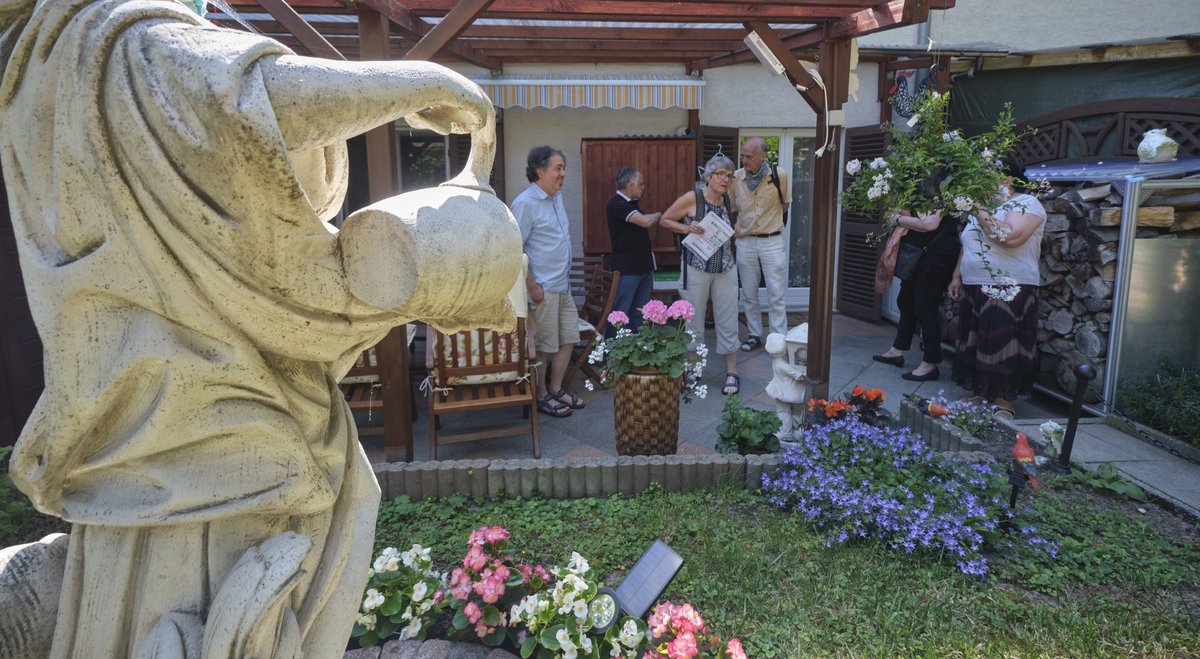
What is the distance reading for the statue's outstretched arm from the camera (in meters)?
0.99

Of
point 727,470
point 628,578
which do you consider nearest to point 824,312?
point 727,470

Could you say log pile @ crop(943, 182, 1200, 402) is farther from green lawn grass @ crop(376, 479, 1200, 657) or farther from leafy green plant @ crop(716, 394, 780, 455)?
leafy green plant @ crop(716, 394, 780, 455)

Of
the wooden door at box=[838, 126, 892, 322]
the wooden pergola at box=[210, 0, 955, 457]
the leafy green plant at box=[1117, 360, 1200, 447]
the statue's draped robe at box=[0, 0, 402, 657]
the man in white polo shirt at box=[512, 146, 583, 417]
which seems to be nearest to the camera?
the statue's draped robe at box=[0, 0, 402, 657]

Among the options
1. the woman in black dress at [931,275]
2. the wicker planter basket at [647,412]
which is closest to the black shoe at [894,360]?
the woman in black dress at [931,275]

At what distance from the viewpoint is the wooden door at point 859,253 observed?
8414mm

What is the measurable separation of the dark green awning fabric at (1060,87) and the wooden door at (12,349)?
8.59 meters

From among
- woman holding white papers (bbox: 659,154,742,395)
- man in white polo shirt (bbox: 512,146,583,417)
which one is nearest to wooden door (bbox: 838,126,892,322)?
woman holding white papers (bbox: 659,154,742,395)

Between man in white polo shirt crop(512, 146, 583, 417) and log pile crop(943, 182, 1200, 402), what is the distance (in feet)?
12.8

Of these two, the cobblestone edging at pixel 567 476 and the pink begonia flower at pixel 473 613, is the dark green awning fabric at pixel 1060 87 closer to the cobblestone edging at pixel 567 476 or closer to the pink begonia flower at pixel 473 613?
the cobblestone edging at pixel 567 476

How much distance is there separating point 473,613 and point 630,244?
13.6 ft

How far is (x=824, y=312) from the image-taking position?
515cm

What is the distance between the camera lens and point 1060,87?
23.9 ft

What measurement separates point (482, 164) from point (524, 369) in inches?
145

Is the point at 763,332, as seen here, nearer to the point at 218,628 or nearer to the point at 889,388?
the point at 889,388
